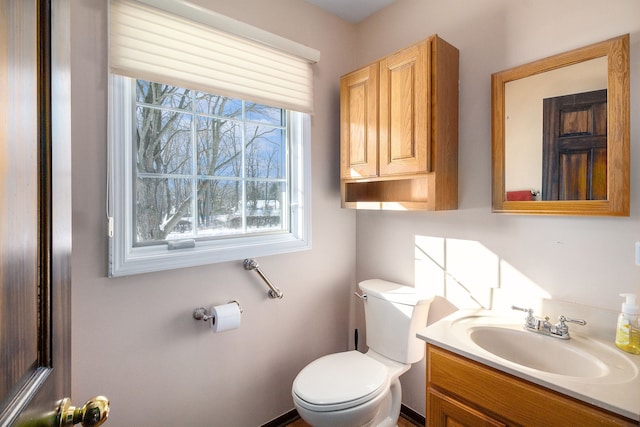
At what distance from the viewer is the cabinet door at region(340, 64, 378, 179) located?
69.0 inches

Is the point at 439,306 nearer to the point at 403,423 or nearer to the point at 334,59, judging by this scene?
the point at 403,423

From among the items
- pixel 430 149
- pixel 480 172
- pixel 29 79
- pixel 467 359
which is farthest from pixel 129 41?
pixel 467 359

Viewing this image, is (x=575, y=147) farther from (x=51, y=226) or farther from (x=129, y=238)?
(x=129, y=238)

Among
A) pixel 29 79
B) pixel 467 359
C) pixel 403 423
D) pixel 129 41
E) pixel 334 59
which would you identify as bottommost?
pixel 403 423

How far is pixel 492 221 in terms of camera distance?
60.6 inches

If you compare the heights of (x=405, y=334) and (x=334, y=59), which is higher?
(x=334, y=59)

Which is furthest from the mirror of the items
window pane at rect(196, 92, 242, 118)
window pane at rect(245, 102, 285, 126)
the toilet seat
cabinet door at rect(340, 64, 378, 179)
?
window pane at rect(196, 92, 242, 118)

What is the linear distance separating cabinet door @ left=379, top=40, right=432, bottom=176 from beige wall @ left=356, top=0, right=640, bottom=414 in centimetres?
26

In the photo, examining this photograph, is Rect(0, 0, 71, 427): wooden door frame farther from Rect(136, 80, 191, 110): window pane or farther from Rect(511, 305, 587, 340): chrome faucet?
Rect(511, 305, 587, 340): chrome faucet

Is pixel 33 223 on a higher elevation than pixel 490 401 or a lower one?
higher

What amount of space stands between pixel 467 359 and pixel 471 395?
4.9 inches

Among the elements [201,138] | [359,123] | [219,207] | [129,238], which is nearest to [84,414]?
[129,238]

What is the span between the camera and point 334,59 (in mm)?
2064

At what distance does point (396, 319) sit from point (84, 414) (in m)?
1.44
